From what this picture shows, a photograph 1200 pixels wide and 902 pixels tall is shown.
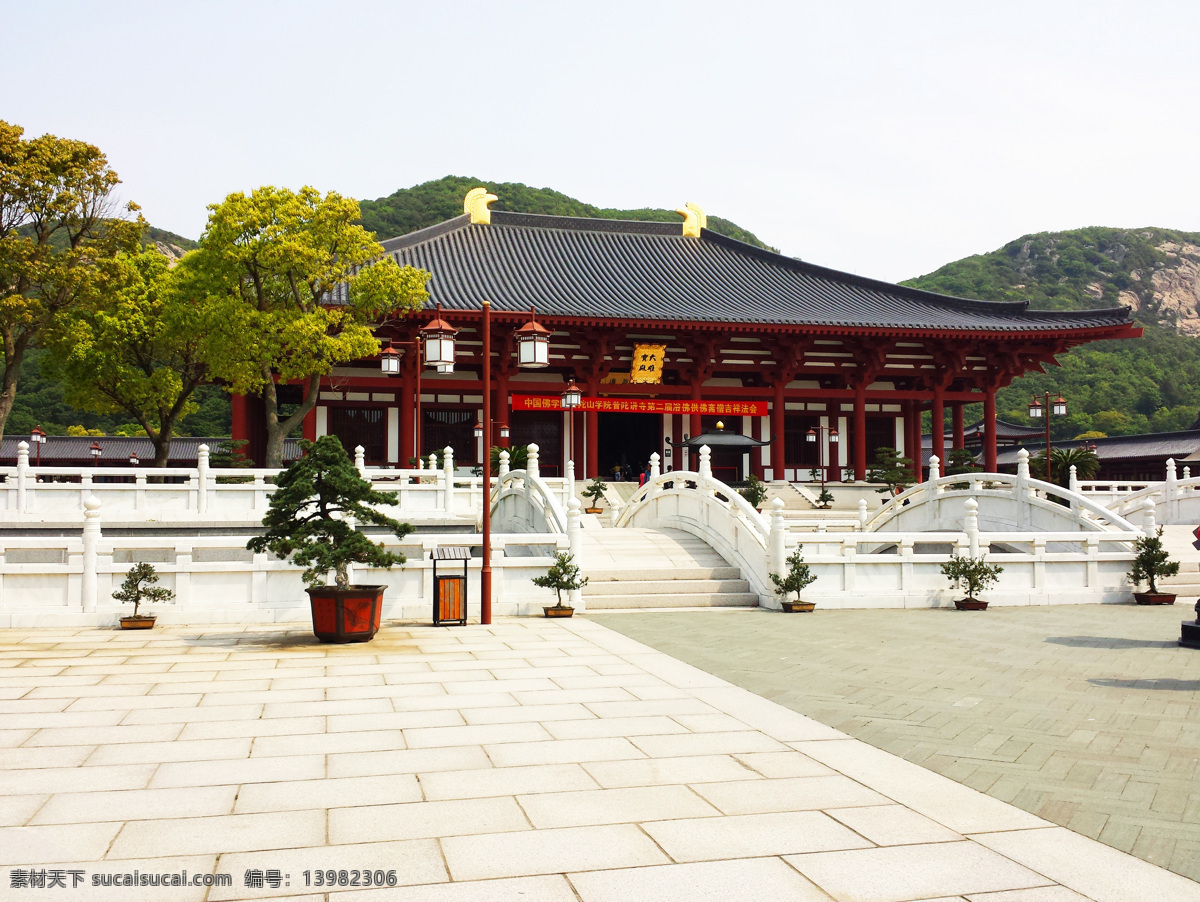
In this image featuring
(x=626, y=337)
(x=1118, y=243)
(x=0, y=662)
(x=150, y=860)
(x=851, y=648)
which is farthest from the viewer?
(x=1118, y=243)

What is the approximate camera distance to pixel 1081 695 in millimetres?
7195

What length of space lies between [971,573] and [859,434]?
16.3 metres

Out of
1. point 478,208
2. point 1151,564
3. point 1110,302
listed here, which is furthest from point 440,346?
point 1110,302

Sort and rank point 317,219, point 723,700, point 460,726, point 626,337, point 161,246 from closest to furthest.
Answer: point 460,726, point 723,700, point 317,219, point 626,337, point 161,246

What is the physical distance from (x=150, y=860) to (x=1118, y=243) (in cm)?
9828

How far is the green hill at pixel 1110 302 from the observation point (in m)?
61.8

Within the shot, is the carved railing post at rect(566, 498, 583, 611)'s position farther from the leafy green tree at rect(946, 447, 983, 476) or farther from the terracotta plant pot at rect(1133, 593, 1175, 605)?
the leafy green tree at rect(946, 447, 983, 476)

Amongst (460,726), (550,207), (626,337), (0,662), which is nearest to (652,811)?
(460,726)

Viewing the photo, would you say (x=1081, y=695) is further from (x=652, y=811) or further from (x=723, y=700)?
(x=652, y=811)

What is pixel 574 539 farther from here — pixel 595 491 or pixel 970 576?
pixel 595 491

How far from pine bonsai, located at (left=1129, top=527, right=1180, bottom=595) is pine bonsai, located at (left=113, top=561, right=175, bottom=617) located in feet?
44.4

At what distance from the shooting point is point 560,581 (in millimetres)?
12453

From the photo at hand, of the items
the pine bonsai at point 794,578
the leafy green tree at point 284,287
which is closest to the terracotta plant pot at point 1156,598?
the pine bonsai at point 794,578

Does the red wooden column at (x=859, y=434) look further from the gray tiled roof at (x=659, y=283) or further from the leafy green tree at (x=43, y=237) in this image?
the leafy green tree at (x=43, y=237)
